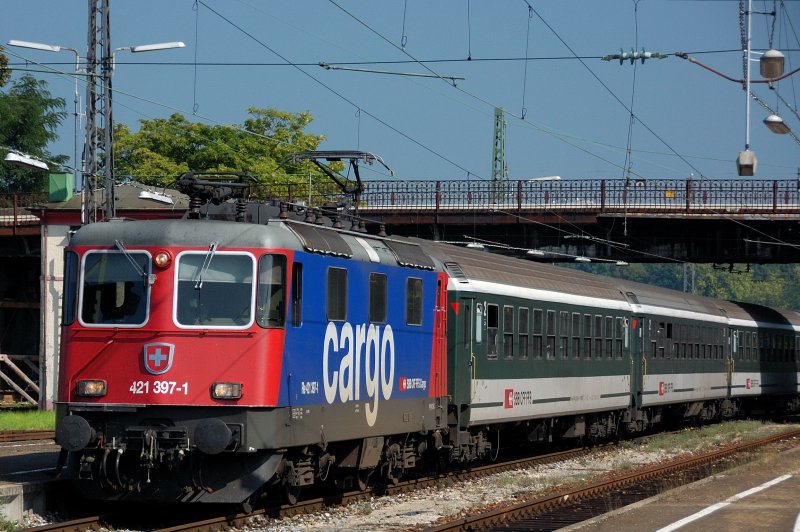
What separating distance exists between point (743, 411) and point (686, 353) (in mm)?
10724

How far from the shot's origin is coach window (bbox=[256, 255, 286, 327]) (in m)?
14.5

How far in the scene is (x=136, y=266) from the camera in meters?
14.7

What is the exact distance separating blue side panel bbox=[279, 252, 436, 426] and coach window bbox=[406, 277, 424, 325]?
0.32ft

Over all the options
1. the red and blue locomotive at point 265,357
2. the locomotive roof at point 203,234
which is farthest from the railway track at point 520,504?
the locomotive roof at point 203,234

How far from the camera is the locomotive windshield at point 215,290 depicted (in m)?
14.5

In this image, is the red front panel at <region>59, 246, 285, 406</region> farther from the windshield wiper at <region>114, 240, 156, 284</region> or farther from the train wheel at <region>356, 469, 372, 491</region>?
the train wheel at <region>356, 469, 372, 491</region>

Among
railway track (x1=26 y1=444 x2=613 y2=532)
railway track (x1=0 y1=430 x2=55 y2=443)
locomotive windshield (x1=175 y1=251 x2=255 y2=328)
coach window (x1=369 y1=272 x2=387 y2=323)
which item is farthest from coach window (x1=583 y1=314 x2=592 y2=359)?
locomotive windshield (x1=175 y1=251 x2=255 y2=328)

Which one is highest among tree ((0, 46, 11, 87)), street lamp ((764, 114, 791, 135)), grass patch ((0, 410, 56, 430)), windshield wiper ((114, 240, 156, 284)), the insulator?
tree ((0, 46, 11, 87))

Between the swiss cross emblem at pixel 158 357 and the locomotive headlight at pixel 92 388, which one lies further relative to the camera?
the locomotive headlight at pixel 92 388

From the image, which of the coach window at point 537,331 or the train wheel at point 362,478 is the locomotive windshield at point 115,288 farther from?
the coach window at point 537,331

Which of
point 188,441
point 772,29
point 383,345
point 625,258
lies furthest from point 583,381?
point 625,258

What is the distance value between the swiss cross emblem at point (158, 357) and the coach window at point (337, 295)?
7.17ft

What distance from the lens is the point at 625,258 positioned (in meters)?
43.6

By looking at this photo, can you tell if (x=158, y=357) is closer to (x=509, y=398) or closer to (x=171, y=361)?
(x=171, y=361)
